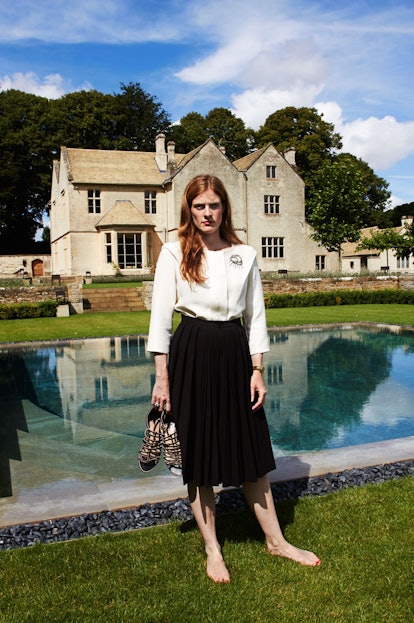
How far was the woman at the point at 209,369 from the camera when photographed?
3.16m

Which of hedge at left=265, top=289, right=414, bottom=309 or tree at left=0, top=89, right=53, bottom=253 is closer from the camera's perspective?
hedge at left=265, top=289, right=414, bottom=309

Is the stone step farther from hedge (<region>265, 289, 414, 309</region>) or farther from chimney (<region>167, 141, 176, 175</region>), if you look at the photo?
chimney (<region>167, 141, 176, 175</region>)

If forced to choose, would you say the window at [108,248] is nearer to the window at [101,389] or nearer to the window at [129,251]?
the window at [129,251]

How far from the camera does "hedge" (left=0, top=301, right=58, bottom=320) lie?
2114 centimetres

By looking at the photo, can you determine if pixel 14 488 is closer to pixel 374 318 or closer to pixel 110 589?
pixel 110 589

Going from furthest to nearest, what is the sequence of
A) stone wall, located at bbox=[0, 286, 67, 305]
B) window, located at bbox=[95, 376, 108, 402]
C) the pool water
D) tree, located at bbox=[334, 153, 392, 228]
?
tree, located at bbox=[334, 153, 392, 228]
stone wall, located at bbox=[0, 286, 67, 305]
window, located at bbox=[95, 376, 108, 402]
the pool water

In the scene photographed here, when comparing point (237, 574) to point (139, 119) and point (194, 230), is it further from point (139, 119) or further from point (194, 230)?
point (139, 119)

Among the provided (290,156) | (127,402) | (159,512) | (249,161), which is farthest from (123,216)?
(159,512)

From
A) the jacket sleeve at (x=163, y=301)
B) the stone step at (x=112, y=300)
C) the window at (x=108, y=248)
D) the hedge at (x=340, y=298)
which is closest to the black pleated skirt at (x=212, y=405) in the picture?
the jacket sleeve at (x=163, y=301)

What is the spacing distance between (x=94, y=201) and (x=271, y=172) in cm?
1248

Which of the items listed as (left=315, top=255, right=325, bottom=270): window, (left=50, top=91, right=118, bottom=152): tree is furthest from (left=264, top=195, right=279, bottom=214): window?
(left=50, top=91, right=118, bottom=152): tree

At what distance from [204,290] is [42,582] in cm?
190

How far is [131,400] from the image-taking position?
29.5 ft

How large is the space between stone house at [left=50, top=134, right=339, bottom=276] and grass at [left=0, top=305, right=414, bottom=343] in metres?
12.2
